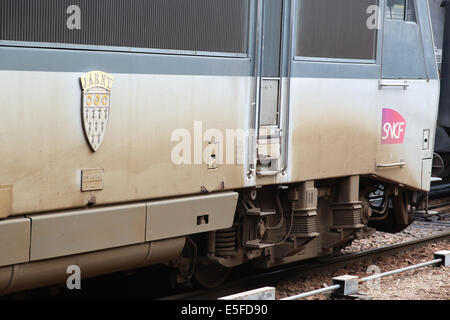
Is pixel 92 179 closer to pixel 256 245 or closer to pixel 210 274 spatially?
pixel 256 245

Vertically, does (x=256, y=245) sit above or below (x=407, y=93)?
below

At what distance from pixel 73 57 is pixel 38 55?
0.27m

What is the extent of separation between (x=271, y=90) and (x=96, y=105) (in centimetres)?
182

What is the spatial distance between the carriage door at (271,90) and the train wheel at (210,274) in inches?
42.9

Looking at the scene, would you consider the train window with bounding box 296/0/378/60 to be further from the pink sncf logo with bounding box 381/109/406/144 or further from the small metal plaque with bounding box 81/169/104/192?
the small metal plaque with bounding box 81/169/104/192

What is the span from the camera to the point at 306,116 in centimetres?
680

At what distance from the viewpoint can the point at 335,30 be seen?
7.11 meters

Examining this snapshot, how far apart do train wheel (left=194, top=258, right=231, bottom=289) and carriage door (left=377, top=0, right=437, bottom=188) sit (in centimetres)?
180

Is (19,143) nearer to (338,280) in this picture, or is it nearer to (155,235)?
(155,235)

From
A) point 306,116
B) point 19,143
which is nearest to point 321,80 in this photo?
point 306,116

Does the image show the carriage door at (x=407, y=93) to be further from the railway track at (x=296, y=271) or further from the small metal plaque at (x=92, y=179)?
the small metal plaque at (x=92, y=179)

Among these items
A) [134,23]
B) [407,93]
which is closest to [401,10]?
[407,93]

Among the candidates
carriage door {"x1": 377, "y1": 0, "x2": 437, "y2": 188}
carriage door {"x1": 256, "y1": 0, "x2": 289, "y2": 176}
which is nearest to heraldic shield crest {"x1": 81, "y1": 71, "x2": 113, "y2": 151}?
carriage door {"x1": 256, "y1": 0, "x2": 289, "y2": 176}

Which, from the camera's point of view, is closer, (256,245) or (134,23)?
(134,23)
